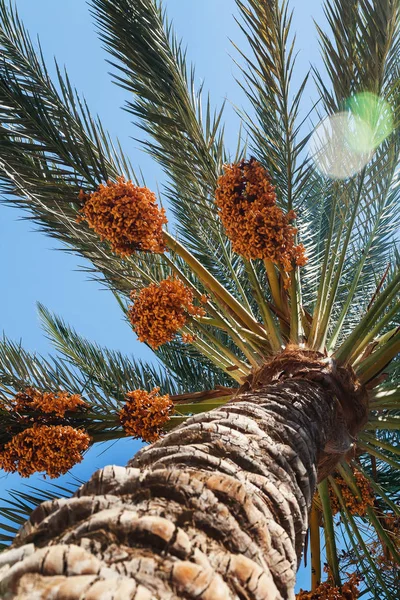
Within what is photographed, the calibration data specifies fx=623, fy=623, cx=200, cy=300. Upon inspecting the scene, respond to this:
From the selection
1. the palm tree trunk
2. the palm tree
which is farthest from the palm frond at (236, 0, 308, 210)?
the palm tree trunk

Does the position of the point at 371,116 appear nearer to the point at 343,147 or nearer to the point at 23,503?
the point at 343,147

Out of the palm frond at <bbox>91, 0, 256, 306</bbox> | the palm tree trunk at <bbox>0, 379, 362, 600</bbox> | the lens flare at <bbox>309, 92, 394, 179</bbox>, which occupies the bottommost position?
the palm tree trunk at <bbox>0, 379, 362, 600</bbox>

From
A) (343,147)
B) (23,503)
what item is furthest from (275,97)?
(23,503)

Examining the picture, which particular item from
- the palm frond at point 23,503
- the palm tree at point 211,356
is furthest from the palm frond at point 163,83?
the palm frond at point 23,503

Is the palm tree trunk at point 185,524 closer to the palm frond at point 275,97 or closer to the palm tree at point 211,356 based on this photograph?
the palm tree at point 211,356

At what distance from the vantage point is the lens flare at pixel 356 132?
4047 millimetres

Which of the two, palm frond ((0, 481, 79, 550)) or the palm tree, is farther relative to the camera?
palm frond ((0, 481, 79, 550))

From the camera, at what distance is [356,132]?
4238 millimetres

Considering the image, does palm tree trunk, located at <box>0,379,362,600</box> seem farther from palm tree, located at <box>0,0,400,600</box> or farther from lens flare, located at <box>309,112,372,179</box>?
lens flare, located at <box>309,112,372,179</box>

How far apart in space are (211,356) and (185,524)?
130 inches

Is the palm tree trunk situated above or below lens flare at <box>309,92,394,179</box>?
below

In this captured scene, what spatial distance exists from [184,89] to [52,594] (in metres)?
A: 4.36

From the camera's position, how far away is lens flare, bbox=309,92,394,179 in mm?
4047

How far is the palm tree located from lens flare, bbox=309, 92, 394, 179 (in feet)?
0.05
